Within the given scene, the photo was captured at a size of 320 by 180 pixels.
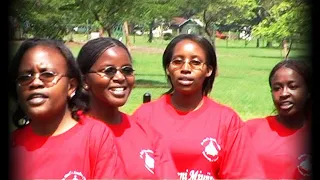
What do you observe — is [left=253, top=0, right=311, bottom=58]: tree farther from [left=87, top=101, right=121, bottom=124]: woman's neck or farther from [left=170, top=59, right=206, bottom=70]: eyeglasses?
[left=87, top=101, right=121, bottom=124]: woman's neck

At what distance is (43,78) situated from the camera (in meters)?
2.06

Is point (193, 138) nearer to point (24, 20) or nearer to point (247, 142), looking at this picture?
point (247, 142)

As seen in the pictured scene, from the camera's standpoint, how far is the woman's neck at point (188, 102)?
2.79 meters

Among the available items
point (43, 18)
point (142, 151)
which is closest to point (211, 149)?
point (142, 151)

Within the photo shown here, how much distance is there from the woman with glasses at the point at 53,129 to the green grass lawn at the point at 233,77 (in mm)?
5628

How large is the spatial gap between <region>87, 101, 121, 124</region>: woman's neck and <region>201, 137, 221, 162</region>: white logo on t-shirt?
0.40m

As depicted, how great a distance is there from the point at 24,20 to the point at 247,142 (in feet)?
25.3

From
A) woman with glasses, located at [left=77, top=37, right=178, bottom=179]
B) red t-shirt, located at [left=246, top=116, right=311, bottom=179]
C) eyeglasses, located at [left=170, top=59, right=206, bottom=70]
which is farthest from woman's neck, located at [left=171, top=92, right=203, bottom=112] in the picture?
woman with glasses, located at [left=77, top=37, right=178, bottom=179]

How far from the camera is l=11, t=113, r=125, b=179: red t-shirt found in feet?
6.64

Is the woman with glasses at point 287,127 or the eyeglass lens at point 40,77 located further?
the woman with glasses at point 287,127

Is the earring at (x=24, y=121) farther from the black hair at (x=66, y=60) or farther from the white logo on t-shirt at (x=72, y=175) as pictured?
the white logo on t-shirt at (x=72, y=175)

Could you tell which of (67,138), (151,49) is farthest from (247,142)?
(151,49)

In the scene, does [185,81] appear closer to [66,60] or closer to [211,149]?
[211,149]

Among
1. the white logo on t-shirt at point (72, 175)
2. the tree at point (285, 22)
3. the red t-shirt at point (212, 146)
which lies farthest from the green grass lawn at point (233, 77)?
the white logo on t-shirt at point (72, 175)
